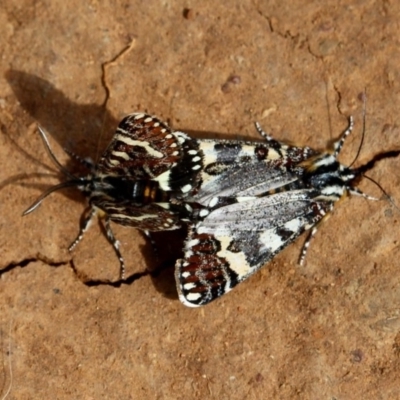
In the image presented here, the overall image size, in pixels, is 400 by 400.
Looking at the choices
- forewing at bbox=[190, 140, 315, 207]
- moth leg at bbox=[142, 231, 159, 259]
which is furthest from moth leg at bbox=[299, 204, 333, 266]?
moth leg at bbox=[142, 231, 159, 259]

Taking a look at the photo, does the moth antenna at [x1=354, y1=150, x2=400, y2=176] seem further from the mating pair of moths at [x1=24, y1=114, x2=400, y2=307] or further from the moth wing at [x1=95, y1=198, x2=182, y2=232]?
the moth wing at [x1=95, y1=198, x2=182, y2=232]

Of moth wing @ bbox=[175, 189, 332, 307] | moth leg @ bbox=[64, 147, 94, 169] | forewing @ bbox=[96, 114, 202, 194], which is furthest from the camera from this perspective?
moth leg @ bbox=[64, 147, 94, 169]

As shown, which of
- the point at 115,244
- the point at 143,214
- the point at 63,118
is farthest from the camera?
the point at 63,118

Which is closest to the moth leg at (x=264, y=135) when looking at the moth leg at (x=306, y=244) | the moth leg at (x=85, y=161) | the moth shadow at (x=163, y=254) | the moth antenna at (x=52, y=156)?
the moth leg at (x=306, y=244)

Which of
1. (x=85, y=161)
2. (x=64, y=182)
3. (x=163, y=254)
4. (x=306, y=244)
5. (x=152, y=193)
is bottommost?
(x=163, y=254)

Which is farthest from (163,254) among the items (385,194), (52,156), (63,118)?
(385,194)

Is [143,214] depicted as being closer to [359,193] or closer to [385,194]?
[359,193]

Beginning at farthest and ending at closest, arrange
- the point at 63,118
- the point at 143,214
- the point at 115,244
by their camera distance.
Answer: the point at 63,118 → the point at 115,244 → the point at 143,214

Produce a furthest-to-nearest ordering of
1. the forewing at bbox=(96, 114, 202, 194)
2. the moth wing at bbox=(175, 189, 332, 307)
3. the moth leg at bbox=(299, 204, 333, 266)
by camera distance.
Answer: the moth leg at bbox=(299, 204, 333, 266)
the moth wing at bbox=(175, 189, 332, 307)
the forewing at bbox=(96, 114, 202, 194)
